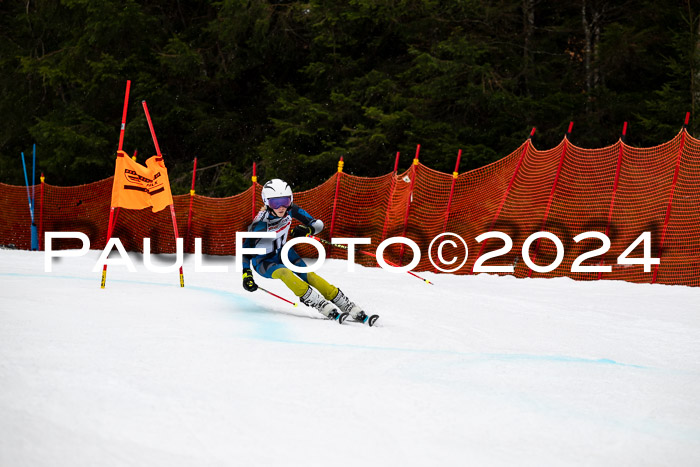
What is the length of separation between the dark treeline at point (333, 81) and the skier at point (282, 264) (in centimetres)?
1195

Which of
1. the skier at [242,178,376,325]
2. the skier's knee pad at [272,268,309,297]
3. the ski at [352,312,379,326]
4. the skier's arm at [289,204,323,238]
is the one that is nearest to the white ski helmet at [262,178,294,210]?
the skier at [242,178,376,325]

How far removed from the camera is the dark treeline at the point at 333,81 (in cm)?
1953

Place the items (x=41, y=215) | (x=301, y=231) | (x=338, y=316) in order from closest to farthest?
(x=338, y=316) → (x=301, y=231) → (x=41, y=215)

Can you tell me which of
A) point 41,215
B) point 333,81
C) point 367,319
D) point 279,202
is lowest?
point 367,319

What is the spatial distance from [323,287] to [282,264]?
53 centimetres

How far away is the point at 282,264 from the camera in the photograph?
7.79 metres

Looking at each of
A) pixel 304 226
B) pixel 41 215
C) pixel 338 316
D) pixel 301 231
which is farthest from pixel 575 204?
pixel 41 215

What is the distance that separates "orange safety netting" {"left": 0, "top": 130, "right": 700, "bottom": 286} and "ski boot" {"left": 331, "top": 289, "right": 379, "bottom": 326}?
5.60 meters

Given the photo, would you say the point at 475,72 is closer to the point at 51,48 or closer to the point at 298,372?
the point at 298,372

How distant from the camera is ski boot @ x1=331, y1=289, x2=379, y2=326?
24.0ft

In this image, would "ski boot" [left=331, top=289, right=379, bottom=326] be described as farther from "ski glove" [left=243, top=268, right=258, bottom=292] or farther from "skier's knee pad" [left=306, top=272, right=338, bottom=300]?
"ski glove" [left=243, top=268, right=258, bottom=292]

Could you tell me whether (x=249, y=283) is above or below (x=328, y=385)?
above

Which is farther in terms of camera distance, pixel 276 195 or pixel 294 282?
pixel 276 195

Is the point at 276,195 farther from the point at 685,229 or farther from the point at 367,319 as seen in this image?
the point at 685,229
